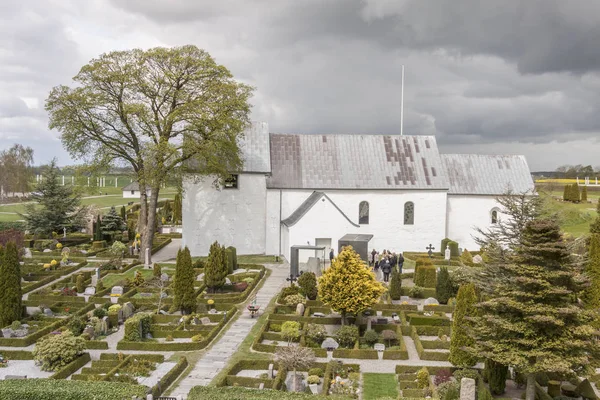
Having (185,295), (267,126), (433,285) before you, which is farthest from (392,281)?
(267,126)

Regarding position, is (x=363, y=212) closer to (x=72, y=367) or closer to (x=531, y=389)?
(x=531, y=389)

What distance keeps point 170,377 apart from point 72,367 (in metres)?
3.96

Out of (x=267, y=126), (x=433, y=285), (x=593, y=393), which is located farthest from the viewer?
(x=267, y=126)

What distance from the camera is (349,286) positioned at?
21.5 metres

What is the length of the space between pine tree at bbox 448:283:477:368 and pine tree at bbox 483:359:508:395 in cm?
85

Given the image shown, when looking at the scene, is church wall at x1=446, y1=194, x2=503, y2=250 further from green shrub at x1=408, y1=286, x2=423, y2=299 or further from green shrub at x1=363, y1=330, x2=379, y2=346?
green shrub at x1=363, y1=330, x2=379, y2=346

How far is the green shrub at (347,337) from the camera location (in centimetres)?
2084

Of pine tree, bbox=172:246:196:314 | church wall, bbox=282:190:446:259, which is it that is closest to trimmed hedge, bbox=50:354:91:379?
pine tree, bbox=172:246:196:314

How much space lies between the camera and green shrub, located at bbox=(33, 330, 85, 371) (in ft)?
61.1

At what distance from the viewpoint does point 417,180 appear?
3928 centimetres

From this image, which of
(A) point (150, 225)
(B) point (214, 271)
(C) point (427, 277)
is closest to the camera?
(B) point (214, 271)

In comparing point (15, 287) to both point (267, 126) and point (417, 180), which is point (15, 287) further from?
point (417, 180)

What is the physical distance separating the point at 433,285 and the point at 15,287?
69.6 ft

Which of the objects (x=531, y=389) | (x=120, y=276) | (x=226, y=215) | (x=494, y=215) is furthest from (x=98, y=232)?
(x=531, y=389)
